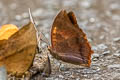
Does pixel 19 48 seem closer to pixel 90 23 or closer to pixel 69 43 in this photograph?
pixel 69 43

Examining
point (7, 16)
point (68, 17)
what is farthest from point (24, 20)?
point (68, 17)

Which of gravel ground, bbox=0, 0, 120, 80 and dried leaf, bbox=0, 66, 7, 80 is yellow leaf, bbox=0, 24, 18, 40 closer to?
dried leaf, bbox=0, 66, 7, 80

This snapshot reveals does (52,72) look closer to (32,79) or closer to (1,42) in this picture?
(32,79)

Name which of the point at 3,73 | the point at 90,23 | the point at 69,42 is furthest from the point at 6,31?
the point at 90,23

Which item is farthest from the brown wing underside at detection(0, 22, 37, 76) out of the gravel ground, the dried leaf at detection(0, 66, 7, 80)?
the gravel ground

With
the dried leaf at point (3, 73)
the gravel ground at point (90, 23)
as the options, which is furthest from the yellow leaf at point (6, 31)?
the gravel ground at point (90, 23)

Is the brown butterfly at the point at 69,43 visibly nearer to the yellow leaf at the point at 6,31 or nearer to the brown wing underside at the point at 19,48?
the brown wing underside at the point at 19,48
